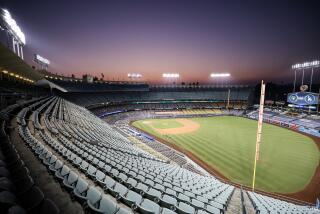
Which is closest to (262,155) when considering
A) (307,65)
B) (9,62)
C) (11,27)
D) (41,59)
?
(9,62)

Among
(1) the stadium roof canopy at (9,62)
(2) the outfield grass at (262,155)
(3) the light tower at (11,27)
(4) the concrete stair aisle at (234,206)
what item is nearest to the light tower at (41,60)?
(3) the light tower at (11,27)

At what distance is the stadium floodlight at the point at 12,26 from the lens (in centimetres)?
2422

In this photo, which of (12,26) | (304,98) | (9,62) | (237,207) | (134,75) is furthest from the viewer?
(134,75)

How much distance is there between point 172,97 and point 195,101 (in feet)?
33.9

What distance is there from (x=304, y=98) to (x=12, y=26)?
63.4m

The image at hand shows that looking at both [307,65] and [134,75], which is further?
[134,75]

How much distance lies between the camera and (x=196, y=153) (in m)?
26.2

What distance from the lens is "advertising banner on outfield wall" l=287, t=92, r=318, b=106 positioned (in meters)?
42.3

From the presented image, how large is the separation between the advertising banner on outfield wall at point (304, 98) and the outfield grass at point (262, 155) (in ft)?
35.7

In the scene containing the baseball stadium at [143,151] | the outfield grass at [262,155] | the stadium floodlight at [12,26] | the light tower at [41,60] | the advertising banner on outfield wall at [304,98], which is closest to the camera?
the baseball stadium at [143,151]

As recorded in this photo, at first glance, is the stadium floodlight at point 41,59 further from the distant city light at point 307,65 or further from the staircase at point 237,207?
the distant city light at point 307,65

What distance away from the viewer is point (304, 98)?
44.2 metres

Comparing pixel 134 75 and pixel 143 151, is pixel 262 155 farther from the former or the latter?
pixel 134 75

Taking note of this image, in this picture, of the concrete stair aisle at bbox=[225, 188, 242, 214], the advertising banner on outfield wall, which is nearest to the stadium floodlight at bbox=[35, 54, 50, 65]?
the concrete stair aisle at bbox=[225, 188, 242, 214]
